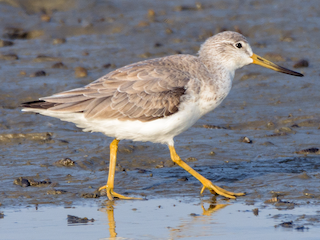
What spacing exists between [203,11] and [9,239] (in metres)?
12.8

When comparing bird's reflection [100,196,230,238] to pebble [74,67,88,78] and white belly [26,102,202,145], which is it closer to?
white belly [26,102,202,145]

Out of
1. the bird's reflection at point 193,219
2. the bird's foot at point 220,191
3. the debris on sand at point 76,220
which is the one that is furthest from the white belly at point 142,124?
the debris on sand at point 76,220

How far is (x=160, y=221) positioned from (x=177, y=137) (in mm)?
3492

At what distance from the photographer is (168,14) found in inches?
684

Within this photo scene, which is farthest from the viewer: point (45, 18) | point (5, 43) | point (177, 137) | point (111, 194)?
point (45, 18)

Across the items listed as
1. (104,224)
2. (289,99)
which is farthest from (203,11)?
(104,224)

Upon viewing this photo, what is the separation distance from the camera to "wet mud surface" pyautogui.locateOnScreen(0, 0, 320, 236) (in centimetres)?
822

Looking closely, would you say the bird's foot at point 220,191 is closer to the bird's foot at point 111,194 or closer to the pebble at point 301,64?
the bird's foot at point 111,194

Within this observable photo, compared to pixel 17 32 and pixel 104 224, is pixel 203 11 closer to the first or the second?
pixel 17 32

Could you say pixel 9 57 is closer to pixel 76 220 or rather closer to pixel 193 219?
pixel 76 220

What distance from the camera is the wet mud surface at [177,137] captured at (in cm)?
822

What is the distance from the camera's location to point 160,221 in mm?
6902

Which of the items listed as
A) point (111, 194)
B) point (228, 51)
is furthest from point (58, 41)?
point (111, 194)

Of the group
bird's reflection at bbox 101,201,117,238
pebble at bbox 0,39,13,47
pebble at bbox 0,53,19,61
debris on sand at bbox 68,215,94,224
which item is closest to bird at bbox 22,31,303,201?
bird's reflection at bbox 101,201,117,238
